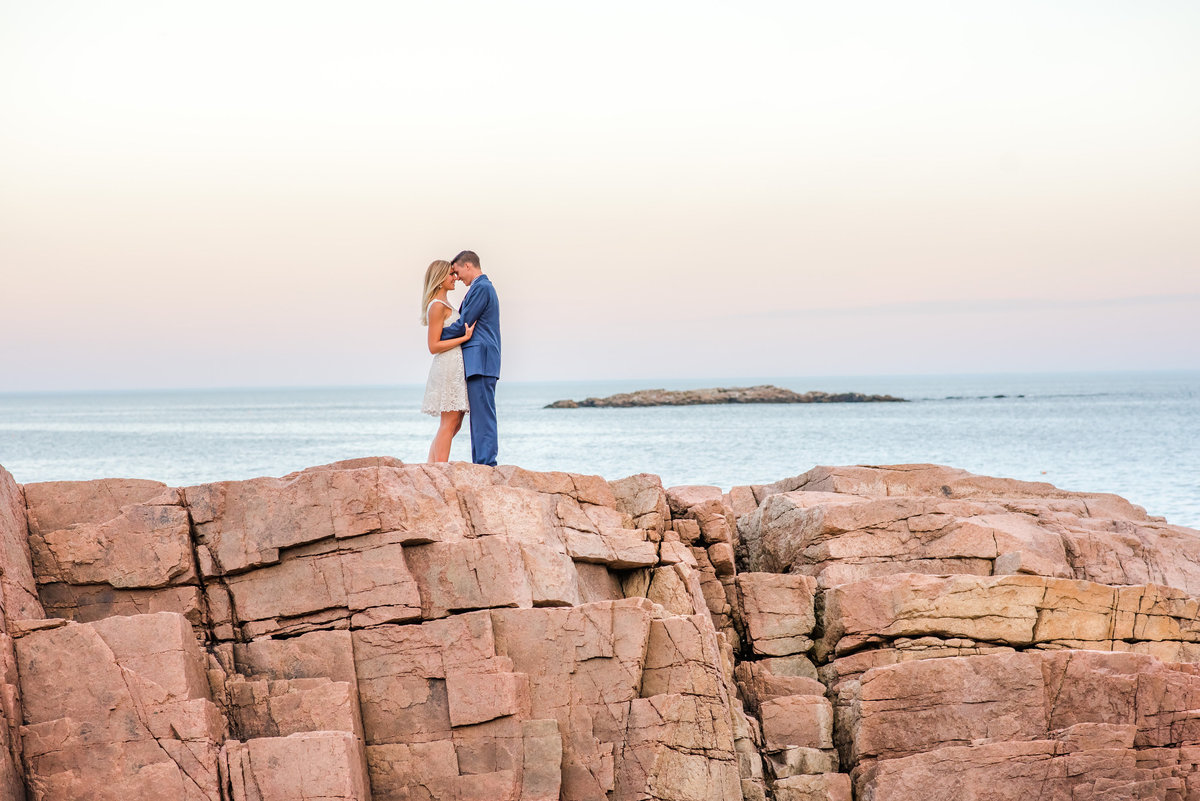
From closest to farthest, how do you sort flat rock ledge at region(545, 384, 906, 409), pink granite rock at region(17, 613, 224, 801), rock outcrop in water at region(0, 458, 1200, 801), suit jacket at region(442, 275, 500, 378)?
pink granite rock at region(17, 613, 224, 801)
rock outcrop in water at region(0, 458, 1200, 801)
suit jacket at region(442, 275, 500, 378)
flat rock ledge at region(545, 384, 906, 409)

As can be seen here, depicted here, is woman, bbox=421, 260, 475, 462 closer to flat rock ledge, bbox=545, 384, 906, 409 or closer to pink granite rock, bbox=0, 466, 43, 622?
pink granite rock, bbox=0, 466, 43, 622

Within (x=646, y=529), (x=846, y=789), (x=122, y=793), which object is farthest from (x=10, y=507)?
(x=846, y=789)

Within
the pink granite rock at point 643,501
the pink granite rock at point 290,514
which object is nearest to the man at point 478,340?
the pink granite rock at point 643,501

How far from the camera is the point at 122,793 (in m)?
8.98

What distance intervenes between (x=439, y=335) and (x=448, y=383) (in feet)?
1.99

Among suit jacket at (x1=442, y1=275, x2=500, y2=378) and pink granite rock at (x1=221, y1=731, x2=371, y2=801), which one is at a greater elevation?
Answer: suit jacket at (x1=442, y1=275, x2=500, y2=378)

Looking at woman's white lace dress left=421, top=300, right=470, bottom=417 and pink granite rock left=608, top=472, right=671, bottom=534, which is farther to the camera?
woman's white lace dress left=421, top=300, right=470, bottom=417

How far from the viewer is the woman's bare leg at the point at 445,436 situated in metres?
13.4

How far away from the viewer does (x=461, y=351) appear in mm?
13586

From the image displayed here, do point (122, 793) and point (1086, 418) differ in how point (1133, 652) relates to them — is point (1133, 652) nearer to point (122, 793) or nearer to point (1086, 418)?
point (122, 793)

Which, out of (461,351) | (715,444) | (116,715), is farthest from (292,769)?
(715,444)

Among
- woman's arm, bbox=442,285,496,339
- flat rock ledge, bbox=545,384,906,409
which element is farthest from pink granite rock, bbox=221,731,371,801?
flat rock ledge, bbox=545,384,906,409

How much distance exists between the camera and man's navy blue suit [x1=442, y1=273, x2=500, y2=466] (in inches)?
527

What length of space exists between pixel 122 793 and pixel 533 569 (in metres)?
4.16
